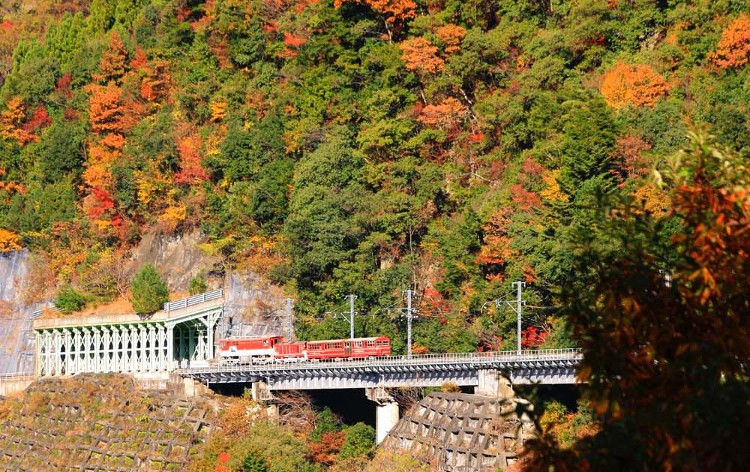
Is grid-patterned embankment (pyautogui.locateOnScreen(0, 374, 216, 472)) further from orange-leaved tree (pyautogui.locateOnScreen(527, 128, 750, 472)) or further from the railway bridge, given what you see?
orange-leaved tree (pyautogui.locateOnScreen(527, 128, 750, 472))

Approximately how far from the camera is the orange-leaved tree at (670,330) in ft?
77.5

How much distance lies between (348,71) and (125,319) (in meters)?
23.5

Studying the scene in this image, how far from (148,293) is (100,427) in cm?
1294

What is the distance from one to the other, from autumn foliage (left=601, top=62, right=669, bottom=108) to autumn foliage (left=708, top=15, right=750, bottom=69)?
3.78 metres

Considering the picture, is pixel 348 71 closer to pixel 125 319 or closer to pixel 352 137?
pixel 352 137

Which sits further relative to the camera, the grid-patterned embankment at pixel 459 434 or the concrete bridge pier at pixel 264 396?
the concrete bridge pier at pixel 264 396

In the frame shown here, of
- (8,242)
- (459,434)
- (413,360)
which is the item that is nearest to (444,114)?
(413,360)

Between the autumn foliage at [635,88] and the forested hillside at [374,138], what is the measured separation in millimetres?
146

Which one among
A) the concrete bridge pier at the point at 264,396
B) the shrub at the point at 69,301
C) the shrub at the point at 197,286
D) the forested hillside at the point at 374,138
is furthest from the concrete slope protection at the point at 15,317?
the concrete bridge pier at the point at 264,396

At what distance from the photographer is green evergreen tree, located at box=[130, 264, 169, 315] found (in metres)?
100

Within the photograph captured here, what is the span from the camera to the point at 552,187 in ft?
284

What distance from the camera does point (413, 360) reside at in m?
81.5

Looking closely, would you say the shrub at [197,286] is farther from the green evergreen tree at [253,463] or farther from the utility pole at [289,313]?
the green evergreen tree at [253,463]

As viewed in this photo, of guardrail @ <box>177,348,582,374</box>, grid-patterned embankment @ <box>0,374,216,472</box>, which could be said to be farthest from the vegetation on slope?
grid-patterned embankment @ <box>0,374,216,472</box>
